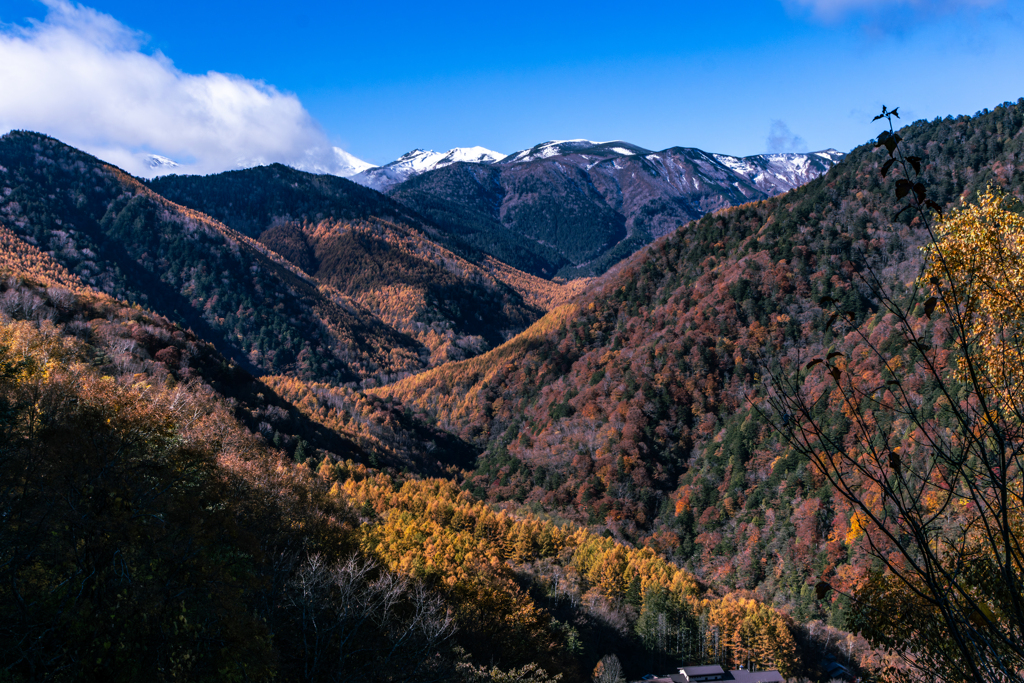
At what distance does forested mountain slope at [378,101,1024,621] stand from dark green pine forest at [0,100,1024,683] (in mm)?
806

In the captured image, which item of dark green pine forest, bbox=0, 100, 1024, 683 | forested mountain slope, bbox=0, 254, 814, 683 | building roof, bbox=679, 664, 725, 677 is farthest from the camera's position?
building roof, bbox=679, 664, 725, 677

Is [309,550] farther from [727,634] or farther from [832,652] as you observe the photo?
[832,652]

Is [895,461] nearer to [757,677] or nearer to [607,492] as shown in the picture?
[757,677]

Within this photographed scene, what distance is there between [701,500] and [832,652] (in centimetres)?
5011

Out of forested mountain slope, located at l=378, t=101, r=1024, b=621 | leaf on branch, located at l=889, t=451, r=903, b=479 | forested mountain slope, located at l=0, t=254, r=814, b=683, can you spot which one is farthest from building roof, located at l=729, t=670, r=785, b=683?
leaf on branch, located at l=889, t=451, r=903, b=479

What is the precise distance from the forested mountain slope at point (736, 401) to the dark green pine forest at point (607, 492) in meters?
0.81

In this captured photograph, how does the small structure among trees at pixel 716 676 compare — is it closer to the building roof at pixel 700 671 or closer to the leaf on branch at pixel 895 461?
the building roof at pixel 700 671

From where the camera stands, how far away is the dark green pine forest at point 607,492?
10062 mm

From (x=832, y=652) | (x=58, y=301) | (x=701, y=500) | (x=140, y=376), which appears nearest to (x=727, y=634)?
(x=832, y=652)

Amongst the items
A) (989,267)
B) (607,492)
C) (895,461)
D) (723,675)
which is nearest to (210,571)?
(895,461)

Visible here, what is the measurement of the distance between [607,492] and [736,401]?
4378cm

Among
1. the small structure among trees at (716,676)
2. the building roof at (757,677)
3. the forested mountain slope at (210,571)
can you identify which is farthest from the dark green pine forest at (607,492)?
Result: the small structure among trees at (716,676)

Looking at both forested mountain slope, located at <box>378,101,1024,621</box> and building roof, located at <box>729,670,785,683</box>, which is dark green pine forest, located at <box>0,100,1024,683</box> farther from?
building roof, located at <box>729,670,785,683</box>

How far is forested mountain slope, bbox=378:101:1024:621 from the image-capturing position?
11475 centimetres
